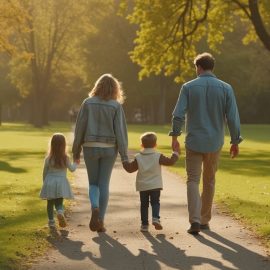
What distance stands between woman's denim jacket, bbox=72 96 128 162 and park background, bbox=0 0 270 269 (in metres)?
1.36

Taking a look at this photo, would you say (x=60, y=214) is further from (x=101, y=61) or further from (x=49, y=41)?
(x=101, y=61)

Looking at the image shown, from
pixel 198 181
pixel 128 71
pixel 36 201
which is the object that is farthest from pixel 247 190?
pixel 128 71

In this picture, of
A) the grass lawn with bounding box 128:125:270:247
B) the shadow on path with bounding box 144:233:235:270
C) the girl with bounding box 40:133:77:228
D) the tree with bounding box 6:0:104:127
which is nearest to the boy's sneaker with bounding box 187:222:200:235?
the shadow on path with bounding box 144:233:235:270

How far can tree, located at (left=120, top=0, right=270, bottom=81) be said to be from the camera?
1041 inches

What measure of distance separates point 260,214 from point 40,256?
164 inches

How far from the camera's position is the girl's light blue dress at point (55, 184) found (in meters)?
8.34

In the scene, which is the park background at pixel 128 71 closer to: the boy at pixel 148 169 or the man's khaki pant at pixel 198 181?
the man's khaki pant at pixel 198 181

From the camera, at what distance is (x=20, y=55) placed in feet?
85.4

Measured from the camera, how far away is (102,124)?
823 cm

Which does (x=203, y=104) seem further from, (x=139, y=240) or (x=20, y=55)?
(x=20, y=55)

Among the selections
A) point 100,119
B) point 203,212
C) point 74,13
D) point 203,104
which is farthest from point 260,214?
point 74,13

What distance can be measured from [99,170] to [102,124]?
1.93 feet

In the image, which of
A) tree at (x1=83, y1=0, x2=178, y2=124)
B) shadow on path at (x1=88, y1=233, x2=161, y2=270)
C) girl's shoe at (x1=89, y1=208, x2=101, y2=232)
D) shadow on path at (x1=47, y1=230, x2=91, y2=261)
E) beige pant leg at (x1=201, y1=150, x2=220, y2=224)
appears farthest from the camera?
tree at (x1=83, y1=0, x2=178, y2=124)

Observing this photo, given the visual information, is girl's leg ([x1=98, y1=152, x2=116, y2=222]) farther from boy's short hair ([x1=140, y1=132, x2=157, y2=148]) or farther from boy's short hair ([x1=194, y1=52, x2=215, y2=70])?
boy's short hair ([x1=194, y1=52, x2=215, y2=70])
